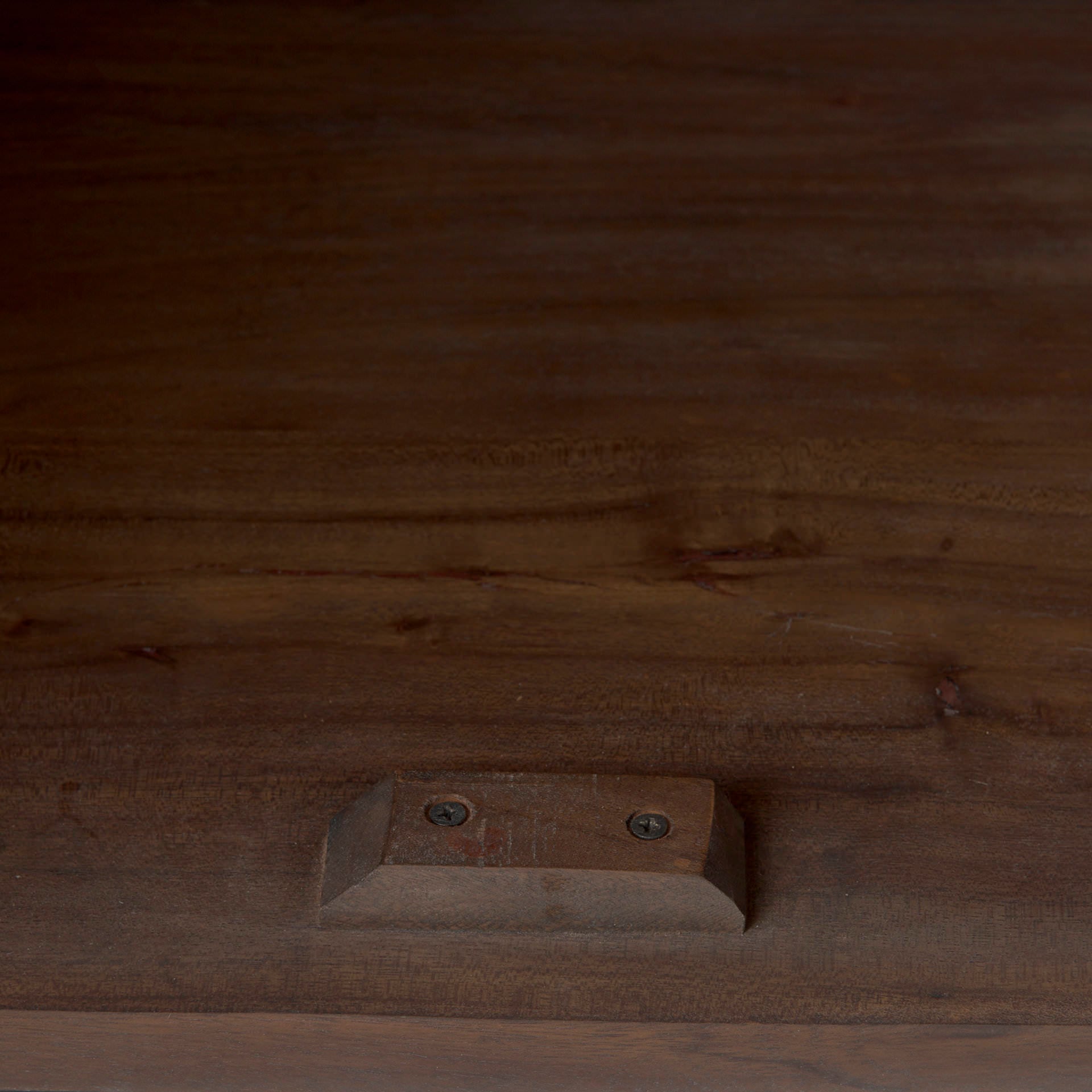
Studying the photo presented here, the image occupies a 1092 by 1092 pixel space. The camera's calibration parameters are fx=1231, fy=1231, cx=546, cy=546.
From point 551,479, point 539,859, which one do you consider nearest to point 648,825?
A: point 539,859

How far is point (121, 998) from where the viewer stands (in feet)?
1.37

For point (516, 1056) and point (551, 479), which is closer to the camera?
point (516, 1056)

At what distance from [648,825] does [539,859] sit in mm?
41

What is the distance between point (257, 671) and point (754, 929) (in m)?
0.22

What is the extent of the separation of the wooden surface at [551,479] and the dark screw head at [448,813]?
37mm

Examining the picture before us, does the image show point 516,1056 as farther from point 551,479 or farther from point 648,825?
point 551,479

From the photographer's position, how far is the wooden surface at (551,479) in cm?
43

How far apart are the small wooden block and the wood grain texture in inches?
1.4

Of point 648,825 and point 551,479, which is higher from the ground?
point 551,479

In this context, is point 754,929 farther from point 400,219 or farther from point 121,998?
point 400,219

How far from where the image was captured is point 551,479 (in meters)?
0.58

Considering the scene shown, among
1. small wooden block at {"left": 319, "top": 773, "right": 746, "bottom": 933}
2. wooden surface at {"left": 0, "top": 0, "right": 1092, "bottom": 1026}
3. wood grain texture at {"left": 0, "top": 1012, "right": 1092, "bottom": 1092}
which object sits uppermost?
wooden surface at {"left": 0, "top": 0, "right": 1092, "bottom": 1026}

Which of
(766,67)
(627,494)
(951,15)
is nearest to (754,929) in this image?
(627,494)

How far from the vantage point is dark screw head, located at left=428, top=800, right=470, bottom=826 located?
427 millimetres
